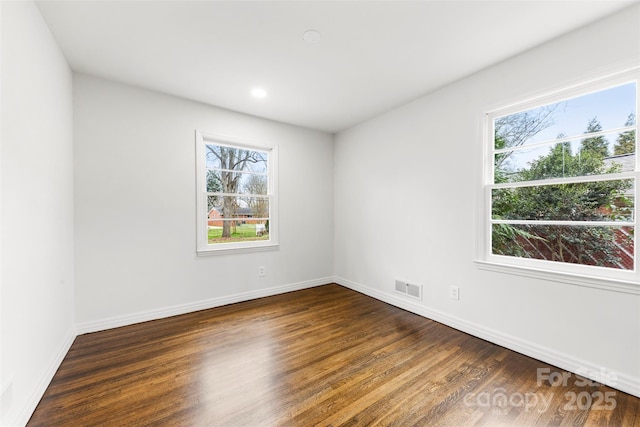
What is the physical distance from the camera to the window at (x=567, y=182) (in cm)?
185

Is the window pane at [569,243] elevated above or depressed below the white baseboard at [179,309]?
above

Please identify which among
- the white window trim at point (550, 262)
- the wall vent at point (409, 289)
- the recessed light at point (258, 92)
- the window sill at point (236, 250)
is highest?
the recessed light at point (258, 92)

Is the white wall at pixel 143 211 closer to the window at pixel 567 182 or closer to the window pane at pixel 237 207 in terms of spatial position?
the window pane at pixel 237 207

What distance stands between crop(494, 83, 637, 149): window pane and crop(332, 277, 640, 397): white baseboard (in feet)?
5.61

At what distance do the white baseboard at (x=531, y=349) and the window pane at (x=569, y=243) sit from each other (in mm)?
715

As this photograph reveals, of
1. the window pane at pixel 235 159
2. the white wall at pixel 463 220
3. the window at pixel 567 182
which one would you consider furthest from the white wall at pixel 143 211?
the window at pixel 567 182

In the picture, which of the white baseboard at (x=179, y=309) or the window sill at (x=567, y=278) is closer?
the window sill at (x=567, y=278)

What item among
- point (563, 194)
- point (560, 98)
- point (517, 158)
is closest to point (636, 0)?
point (560, 98)

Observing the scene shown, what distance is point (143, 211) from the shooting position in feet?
9.32

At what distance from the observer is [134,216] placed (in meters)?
2.79

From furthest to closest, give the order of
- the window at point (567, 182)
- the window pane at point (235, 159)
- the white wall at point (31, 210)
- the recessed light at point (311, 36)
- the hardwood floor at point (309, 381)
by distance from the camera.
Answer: the window pane at point (235, 159), the recessed light at point (311, 36), the window at point (567, 182), the hardwood floor at point (309, 381), the white wall at point (31, 210)

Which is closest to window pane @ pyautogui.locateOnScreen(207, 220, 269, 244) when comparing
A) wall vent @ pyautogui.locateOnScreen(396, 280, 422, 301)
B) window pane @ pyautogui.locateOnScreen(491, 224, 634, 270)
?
wall vent @ pyautogui.locateOnScreen(396, 280, 422, 301)

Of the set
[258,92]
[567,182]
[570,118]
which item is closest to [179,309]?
[258,92]

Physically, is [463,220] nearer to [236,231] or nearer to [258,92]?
[258,92]
